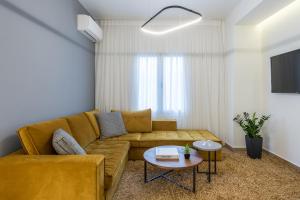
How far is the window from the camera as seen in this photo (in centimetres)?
444

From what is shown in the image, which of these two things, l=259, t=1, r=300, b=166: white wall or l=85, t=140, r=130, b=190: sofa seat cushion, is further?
l=259, t=1, r=300, b=166: white wall

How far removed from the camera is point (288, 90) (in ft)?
9.98

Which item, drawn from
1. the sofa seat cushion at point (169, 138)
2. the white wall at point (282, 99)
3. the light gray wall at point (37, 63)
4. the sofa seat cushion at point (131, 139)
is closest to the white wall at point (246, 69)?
the white wall at point (282, 99)

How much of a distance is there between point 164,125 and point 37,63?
8.56 ft

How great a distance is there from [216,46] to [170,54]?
106 cm

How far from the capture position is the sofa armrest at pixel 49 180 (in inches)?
63.8

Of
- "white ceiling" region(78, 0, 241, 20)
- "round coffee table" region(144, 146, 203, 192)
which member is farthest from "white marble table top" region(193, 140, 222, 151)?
"white ceiling" region(78, 0, 241, 20)

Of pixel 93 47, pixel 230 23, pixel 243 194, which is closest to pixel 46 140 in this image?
pixel 243 194

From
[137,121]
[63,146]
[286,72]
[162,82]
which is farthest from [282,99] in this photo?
[63,146]

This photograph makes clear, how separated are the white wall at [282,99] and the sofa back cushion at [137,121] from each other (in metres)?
2.33

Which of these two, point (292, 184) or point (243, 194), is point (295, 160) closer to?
point (292, 184)

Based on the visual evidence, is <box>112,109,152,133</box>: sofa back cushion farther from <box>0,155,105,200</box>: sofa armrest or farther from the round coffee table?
<box>0,155,105,200</box>: sofa armrest

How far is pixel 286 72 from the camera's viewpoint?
308cm

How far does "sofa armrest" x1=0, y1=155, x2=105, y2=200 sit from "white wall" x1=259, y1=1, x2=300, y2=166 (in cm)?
309
